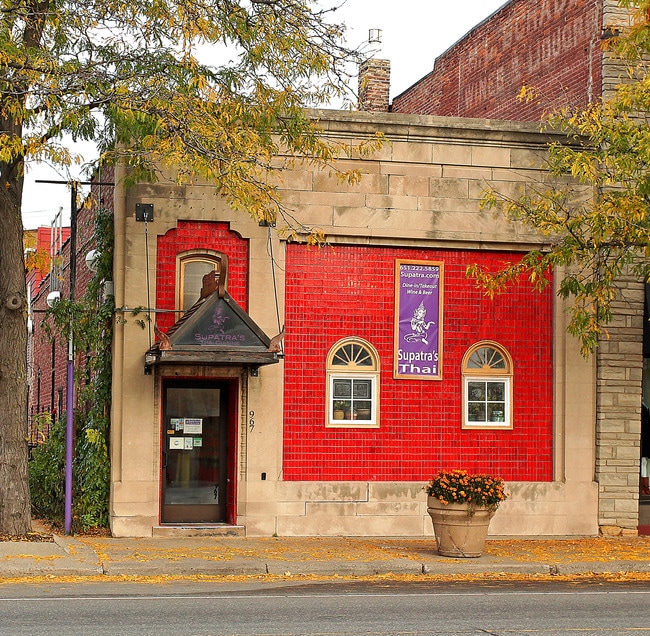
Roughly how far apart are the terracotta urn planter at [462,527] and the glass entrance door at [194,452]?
164 inches

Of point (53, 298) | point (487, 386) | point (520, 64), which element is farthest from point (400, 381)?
point (520, 64)

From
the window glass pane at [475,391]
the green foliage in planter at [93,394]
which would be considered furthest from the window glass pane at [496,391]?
the green foliage in planter at [93,394]

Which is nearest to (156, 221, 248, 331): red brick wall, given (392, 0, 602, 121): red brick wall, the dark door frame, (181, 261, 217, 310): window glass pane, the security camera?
(181, 261, 217, 310): window glass pane

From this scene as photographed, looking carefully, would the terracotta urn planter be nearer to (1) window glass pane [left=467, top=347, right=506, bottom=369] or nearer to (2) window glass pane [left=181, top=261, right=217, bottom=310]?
(1) window glass pane [left=467, top=347, right=506, bottom=369]

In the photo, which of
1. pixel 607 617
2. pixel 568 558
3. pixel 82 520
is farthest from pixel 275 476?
pixel 607 617

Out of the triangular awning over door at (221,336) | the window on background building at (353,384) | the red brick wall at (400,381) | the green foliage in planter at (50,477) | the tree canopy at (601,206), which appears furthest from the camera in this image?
the green foliage in planter at (50,477)

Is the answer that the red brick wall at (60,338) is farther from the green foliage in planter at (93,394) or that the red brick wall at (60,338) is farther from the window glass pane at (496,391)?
the window glass pane at (496,391)

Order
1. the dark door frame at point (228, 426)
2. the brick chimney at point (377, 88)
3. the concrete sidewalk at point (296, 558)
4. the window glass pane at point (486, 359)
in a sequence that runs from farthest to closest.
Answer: the brick chimney at point (377, 88) < the window glass pane at point (486, 359) < the dark door frame at point (228, 426) < the concrete sidewalk at point (296, 558)

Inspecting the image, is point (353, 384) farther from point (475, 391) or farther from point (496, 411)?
point (496, 411)

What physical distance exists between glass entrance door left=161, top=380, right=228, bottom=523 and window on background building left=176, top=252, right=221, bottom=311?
4.60 ft

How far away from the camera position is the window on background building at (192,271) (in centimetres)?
1853

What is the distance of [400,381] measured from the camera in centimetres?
1923

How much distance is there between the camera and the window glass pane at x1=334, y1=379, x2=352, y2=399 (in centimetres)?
1905

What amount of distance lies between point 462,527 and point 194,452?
4.84 m
